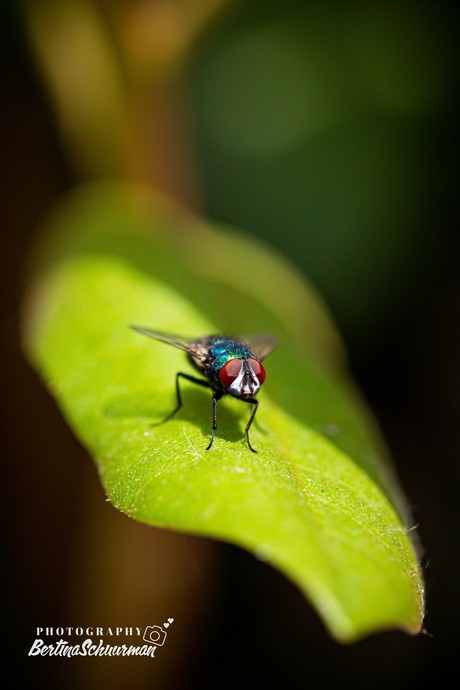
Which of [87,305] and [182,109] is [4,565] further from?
[182,109]

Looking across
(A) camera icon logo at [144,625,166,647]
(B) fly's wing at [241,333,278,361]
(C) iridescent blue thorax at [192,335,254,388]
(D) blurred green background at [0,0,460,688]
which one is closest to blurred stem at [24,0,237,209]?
(D) blurred green background at [0,0,460,688]

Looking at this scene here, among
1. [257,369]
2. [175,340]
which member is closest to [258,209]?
[175,340]

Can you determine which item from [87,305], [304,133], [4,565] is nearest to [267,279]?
[87,305]

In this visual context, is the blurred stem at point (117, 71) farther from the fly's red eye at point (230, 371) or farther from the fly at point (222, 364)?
the fly's red eye at point (230, 371)

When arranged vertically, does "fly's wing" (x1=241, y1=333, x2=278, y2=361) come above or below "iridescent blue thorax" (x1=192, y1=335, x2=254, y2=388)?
above

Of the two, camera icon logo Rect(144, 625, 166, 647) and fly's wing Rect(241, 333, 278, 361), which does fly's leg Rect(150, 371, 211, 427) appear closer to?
fly's wing Rect(241, 333, 278, 361)

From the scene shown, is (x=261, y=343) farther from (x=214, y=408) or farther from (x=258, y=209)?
(x=258, y=209)
